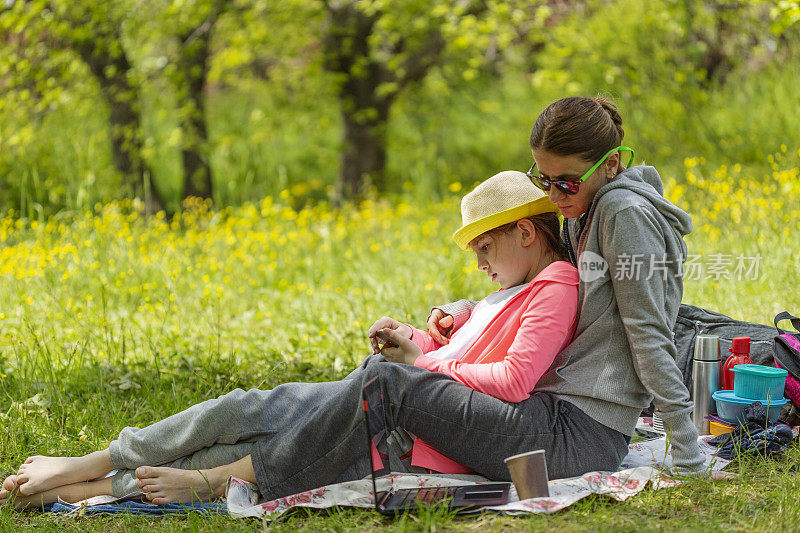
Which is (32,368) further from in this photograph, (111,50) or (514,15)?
(514,15)

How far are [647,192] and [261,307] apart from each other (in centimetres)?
320

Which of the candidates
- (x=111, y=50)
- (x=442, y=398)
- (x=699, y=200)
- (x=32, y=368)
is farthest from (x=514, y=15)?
(x=442, y=398)

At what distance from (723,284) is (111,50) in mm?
5600

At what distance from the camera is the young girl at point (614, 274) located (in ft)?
8.09

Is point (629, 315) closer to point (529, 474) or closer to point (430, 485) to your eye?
point (529, 474)

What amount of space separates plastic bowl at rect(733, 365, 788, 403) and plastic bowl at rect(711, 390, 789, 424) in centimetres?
2

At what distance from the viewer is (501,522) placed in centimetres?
238

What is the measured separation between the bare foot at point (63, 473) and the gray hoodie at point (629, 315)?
1.45 m

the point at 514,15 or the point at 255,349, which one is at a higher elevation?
the point at 514,15

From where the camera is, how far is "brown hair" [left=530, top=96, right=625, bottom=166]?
2488mm

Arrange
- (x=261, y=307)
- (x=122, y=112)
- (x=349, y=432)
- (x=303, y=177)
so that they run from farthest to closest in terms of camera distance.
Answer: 1. (x=303, y=177)
2. (x=122, y=112)
3. (x=261, y=307)
4. (x=349, y=432)

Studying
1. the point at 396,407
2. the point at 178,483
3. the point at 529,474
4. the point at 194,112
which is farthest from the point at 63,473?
the point at 194,112

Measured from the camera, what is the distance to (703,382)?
3.23 m

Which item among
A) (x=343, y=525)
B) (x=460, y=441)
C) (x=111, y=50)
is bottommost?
(x=343, y=525)
